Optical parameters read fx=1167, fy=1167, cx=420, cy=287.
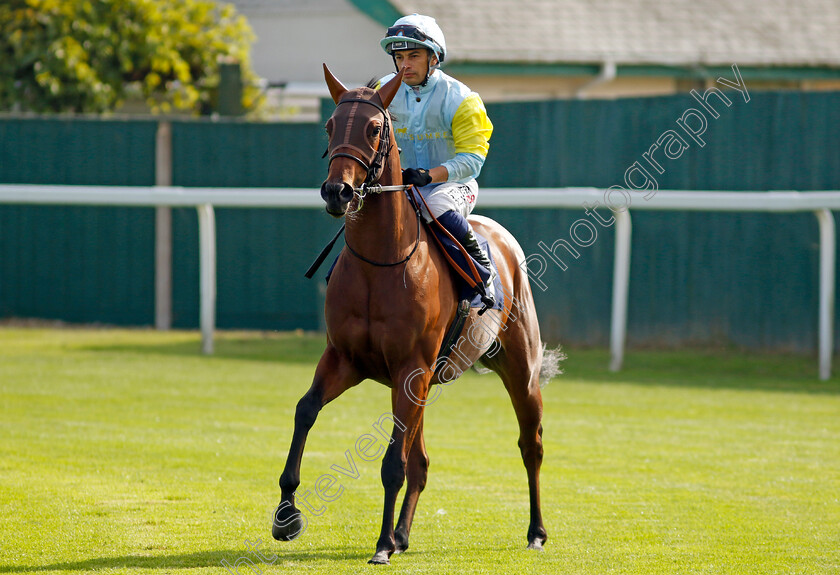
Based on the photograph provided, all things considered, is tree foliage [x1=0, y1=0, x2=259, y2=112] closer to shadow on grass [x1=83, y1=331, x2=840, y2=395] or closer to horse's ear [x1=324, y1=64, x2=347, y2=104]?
shadow on grass [x1=83, y1=331, x2=840, y2=395]

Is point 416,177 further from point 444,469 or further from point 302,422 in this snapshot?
point 444,469

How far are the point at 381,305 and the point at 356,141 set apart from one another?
788 millimetres

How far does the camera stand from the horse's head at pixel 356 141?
471cm

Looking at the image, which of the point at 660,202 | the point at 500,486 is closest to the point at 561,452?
the point at 500,486

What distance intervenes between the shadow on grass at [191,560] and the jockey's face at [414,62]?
2.31 metres

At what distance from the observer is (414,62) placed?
18.7ft

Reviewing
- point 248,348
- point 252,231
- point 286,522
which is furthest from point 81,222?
point 286,522

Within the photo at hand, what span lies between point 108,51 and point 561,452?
1046 cm

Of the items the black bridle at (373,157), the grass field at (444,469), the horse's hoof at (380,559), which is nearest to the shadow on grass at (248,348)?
the grass field at (444,469)

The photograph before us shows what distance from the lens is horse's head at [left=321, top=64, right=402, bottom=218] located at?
15.4 feet

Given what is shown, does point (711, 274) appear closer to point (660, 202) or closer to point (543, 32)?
point (660, 202)

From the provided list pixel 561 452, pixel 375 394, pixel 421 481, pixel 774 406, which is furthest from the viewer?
pixel 375 394

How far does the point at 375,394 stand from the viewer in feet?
34.1

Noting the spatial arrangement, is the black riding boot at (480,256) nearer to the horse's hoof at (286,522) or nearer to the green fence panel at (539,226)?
the horse's hoof at (286,522)
